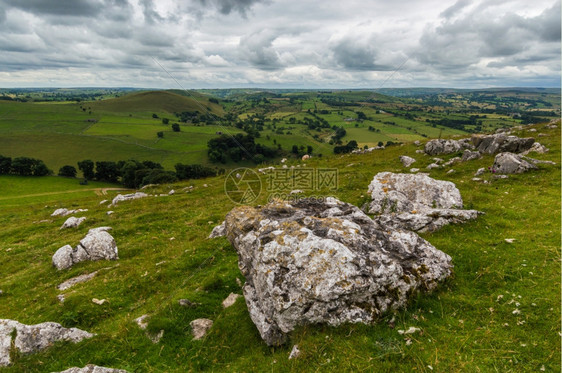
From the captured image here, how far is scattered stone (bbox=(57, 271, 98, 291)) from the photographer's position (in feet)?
47.4

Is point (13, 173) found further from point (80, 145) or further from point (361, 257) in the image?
point (361, 257)

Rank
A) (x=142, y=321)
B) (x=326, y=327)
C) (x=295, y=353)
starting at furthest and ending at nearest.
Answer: (x=142, y=321), (x=326, y=327), (x=295, y=353)

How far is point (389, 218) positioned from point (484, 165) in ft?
66.1

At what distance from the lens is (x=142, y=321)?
32.4ft

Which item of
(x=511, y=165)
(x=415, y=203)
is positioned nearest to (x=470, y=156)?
(x=511, y=165)

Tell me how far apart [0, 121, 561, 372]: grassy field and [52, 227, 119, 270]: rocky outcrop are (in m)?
0.59

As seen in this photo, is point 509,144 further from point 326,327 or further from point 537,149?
point 326,327

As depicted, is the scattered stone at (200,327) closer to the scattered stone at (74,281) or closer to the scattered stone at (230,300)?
the scattered stone at (230,300)

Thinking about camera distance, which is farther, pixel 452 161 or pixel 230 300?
pixel 452 161

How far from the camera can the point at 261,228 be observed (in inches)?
409

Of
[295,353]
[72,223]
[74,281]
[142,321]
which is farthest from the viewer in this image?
[72,223]

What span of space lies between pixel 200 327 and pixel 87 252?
41.0 ft

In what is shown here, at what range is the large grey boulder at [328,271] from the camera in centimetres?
768

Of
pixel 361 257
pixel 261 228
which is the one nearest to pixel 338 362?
pixel 361 257
